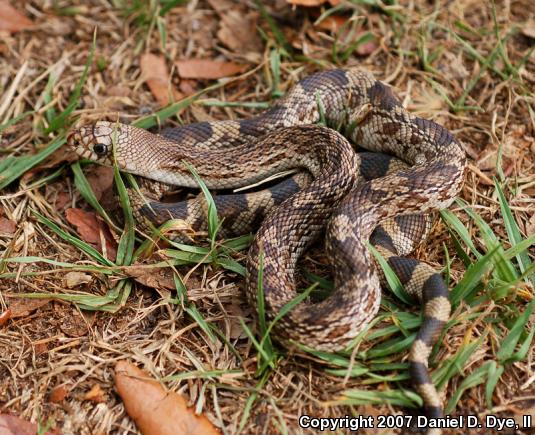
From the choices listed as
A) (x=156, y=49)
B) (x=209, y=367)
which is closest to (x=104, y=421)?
(x=209, y=367)

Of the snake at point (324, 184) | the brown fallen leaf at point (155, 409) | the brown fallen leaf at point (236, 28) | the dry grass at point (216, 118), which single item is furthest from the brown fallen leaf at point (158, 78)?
the brown fallen leaf at point (155, 409)

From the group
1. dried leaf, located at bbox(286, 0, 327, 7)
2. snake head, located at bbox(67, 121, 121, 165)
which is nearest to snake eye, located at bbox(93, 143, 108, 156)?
snake head, located at bbox(67, 121, 121, 165)

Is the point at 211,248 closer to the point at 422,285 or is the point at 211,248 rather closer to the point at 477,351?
the point at 422,285

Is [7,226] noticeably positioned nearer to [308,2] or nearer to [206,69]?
[206,69]

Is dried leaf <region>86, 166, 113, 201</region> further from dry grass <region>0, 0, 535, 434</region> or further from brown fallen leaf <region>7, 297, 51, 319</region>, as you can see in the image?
brown fallen leaf <region>7, 297, 51, 319</region>

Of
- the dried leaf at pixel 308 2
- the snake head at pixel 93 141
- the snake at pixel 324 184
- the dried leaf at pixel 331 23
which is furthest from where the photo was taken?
the dried leaf at pixel 331 23

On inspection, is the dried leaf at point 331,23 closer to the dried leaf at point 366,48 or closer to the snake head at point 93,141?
the dried leaf at point 366,48

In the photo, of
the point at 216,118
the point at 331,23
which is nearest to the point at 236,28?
the point at 331,23
